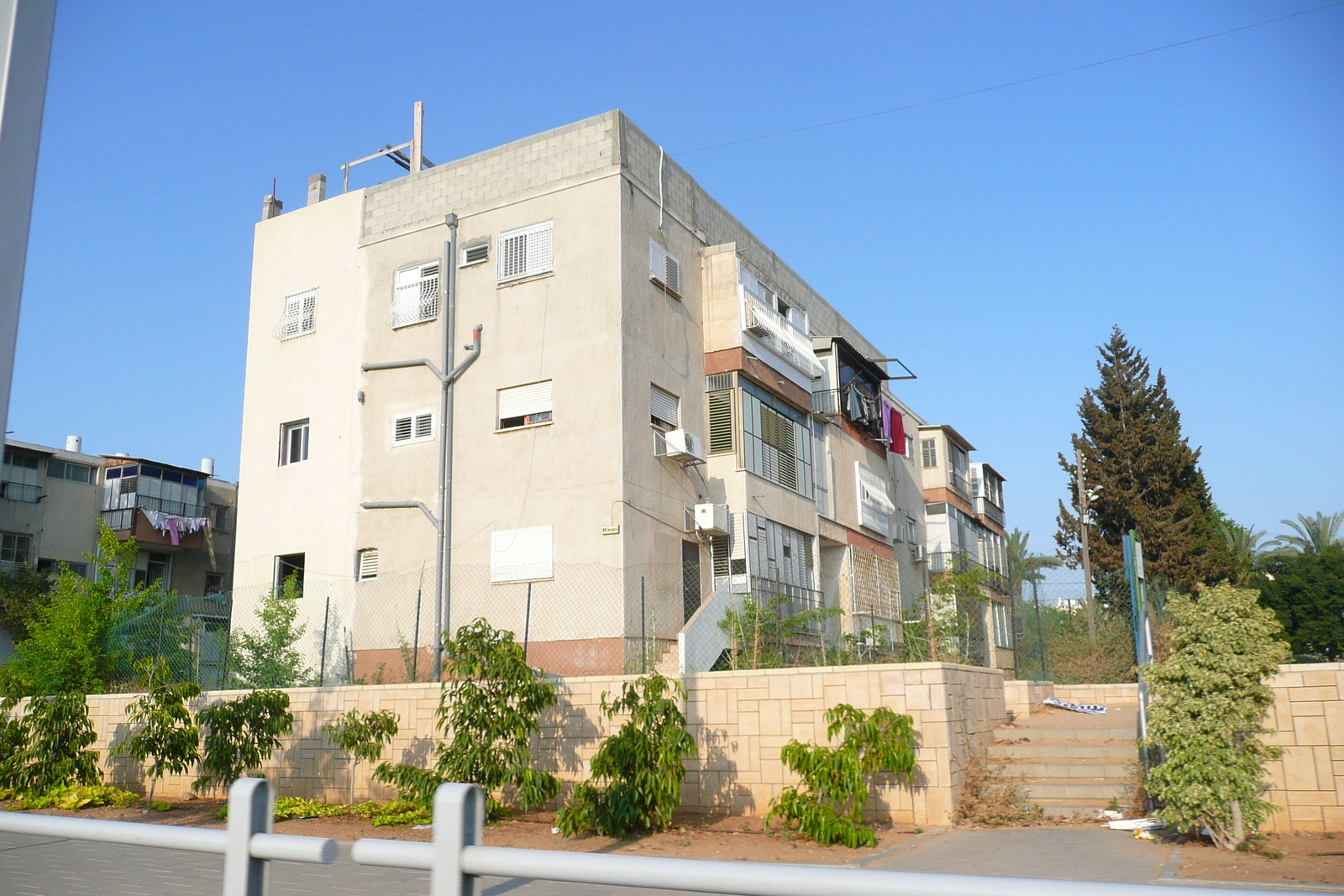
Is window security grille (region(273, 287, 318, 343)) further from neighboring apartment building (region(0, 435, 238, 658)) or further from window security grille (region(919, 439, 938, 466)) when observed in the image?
window security grille (region(919, 439, 938, 466))

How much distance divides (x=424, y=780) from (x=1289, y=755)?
335 inches

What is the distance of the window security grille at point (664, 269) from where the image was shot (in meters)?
21.8

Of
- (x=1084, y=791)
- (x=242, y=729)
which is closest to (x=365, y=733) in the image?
(x=242, y=729)

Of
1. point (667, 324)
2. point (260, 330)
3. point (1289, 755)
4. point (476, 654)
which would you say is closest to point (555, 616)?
point (667, 324)

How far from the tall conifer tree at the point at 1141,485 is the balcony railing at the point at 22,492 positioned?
36.6 m

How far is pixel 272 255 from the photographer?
2522 centimetres

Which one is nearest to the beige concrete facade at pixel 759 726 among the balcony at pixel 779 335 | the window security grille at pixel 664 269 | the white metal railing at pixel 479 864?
the white metal railing at pixel 479 864

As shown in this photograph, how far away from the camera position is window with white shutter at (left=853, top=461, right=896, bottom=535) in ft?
95.4

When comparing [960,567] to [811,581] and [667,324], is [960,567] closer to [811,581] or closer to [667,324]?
[811,581]

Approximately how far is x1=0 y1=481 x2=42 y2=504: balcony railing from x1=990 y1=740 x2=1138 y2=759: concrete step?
32084 millimetres

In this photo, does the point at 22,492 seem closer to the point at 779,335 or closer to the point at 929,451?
the point at 779,335

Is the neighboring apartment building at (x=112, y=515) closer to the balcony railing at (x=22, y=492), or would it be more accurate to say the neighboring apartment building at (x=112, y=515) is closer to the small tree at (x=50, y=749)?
the balcony railing at (x=22, y=492)

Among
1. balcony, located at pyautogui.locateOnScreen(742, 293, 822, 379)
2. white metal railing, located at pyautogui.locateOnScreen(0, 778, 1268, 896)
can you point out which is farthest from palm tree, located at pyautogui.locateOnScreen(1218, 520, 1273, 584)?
white metal railing, located at pyautogui.locateOnScreen(0, 778, 1268, 896)

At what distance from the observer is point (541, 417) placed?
2095 centimetres
